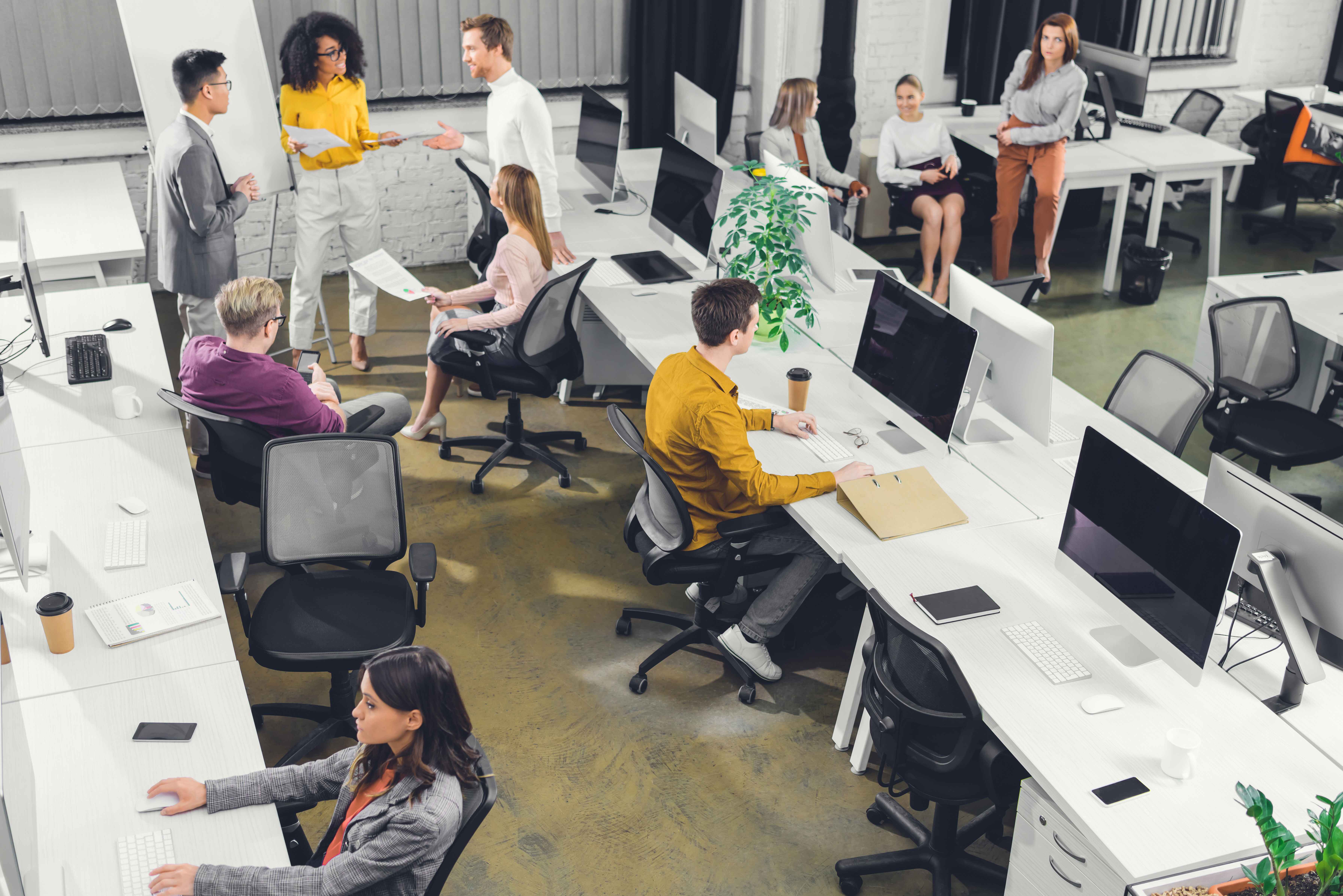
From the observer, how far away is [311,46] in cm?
550

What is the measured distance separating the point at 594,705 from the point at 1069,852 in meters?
1.70

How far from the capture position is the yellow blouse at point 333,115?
564cm

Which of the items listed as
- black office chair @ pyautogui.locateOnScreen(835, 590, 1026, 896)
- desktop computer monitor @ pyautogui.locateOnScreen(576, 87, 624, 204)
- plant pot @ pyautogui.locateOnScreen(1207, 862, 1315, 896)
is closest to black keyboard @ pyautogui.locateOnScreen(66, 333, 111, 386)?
desktop computer monitor @ pyautogui.locateOnScreen(576, 87, 624, 204)

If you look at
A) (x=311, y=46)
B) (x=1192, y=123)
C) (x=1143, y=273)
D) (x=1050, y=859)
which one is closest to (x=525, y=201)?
(x=311, y=46)

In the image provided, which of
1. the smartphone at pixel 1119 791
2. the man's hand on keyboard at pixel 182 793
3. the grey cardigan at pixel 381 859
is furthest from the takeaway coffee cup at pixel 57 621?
the smartphone at pixel 1119 791

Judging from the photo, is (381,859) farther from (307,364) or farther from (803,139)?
(803,139)

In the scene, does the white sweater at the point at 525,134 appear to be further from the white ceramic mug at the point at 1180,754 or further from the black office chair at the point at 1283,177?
the black office chair at the point at 1283,177

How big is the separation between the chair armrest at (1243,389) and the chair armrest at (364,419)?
11.1ft

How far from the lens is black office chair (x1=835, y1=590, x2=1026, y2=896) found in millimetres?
2900

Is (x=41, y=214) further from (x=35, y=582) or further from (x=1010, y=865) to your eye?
(x=1010, y=865)

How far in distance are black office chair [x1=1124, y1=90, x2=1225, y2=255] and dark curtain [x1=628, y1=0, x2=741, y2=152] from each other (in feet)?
9.27

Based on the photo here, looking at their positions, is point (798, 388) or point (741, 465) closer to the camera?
point (741, 465)

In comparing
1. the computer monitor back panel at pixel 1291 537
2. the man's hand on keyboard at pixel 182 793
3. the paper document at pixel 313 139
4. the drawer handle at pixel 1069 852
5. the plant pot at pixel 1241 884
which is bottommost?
the drawer handle at pixel 1069 852

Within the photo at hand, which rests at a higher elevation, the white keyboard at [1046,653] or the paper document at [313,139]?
the paper document at [313,139]
